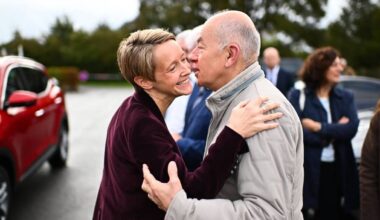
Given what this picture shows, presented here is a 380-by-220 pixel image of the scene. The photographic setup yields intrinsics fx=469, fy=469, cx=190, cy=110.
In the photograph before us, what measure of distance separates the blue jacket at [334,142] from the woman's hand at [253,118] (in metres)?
2.43

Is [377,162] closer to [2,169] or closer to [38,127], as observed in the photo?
[2,169]

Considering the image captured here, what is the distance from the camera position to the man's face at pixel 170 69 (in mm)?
1905

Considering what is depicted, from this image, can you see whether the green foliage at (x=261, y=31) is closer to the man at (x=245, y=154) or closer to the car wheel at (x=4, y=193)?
the car wheel at (x=4, y=193)

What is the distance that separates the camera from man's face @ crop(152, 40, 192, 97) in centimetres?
191

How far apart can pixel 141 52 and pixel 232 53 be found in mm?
366

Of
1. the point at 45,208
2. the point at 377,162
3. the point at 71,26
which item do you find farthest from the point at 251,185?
the point at 71,26

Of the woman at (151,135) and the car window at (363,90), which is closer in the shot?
the woman at (151,135)

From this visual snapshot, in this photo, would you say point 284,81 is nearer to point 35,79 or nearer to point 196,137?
point 35,79

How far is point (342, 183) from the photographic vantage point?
410 centimetres

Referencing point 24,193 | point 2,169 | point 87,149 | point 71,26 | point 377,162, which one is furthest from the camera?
point 71,26

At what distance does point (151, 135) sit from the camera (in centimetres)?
175

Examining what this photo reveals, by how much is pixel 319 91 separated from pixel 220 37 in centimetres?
259

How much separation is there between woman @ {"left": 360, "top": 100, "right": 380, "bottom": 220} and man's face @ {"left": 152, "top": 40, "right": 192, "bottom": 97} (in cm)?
121

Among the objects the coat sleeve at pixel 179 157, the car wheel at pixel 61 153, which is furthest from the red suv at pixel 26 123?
the coat sleeve at pixel 179 157
